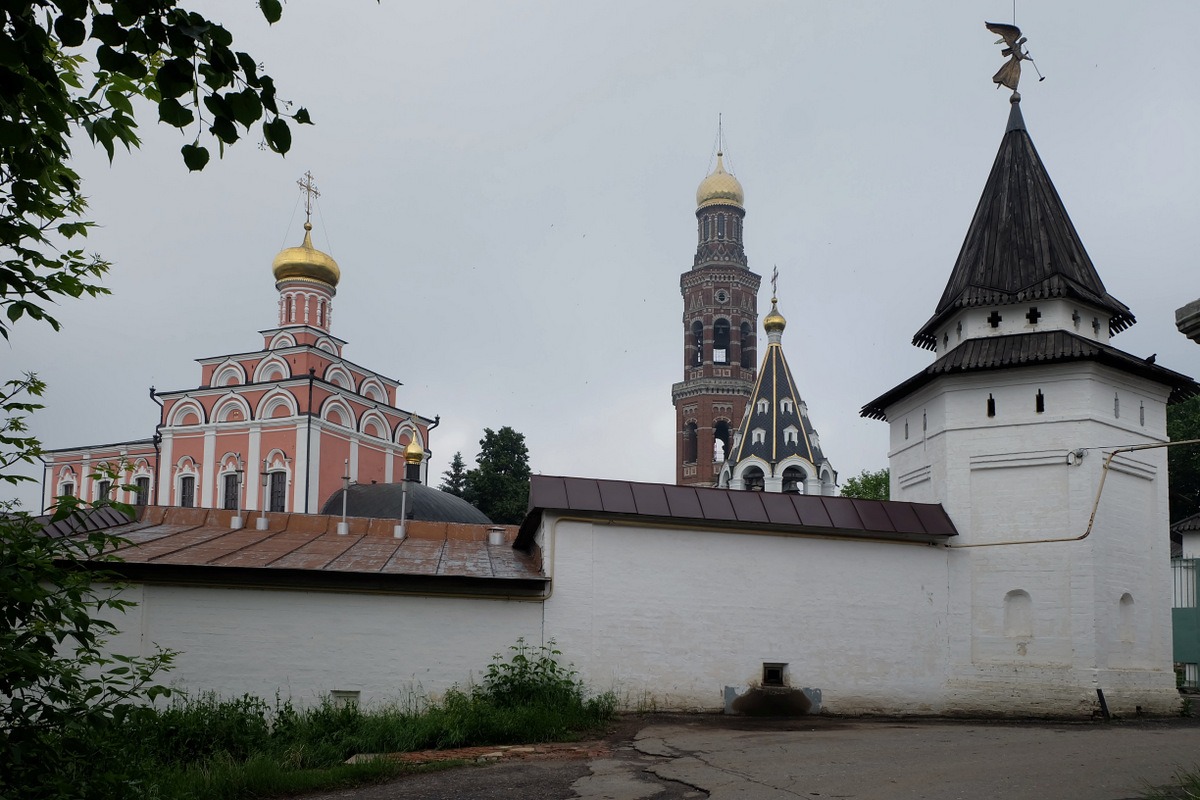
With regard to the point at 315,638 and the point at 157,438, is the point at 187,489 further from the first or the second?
the point at 315,638

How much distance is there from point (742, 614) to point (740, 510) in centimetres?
130

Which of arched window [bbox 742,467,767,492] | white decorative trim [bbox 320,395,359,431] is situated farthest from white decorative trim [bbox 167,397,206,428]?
arched window [bbox 742,467,767,492]

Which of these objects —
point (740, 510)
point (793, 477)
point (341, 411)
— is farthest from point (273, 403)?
point (740, 510)

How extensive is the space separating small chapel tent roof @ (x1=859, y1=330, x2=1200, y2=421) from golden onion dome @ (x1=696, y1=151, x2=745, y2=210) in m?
39.4

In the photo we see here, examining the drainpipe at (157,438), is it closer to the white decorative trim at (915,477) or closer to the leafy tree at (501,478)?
the leafy tree at (501,478)

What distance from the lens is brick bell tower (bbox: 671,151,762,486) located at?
1955 inches

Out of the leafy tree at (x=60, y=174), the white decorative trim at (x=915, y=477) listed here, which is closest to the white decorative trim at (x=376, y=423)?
the white decorative trim at (x=915, y=477)

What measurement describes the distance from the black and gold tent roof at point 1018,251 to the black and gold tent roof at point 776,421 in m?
20.8

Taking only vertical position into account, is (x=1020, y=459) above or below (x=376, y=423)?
below

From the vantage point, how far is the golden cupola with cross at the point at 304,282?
133ft

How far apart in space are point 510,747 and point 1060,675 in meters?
7.48

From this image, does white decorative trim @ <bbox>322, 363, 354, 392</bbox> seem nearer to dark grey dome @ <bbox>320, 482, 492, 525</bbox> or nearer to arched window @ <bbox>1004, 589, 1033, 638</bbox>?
dark grey dome @ <bbox>320, 482, 492, 525</bbox>

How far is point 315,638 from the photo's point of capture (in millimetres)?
10789

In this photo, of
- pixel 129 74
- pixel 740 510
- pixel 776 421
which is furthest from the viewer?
pixel 776 421
